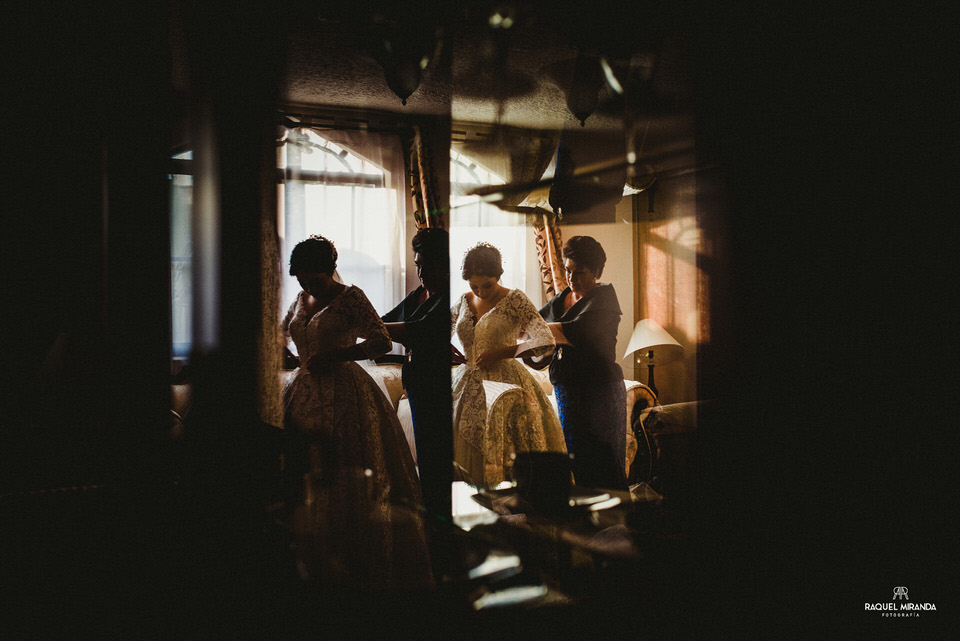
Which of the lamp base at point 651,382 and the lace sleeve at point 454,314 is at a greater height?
the lace sleeve at point 454,314

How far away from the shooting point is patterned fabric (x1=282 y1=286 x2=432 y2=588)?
1.04 metres

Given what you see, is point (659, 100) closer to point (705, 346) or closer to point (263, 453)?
point (705, 346)

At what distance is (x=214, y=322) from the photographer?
891 mm

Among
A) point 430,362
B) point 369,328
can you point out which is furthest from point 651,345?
point 369,328

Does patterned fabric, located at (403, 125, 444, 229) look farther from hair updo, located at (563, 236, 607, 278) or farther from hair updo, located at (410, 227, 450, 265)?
hair updo, located at (563, 236, 607, 278)

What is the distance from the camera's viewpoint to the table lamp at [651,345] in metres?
1.21

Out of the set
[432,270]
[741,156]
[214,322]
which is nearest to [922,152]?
[741,156]

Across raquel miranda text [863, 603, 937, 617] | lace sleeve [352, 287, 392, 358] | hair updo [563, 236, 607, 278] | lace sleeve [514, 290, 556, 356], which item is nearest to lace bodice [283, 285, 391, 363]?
lace sleeve [352, 287, 392, 358]

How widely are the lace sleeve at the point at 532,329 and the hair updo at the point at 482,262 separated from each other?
0.07 meters

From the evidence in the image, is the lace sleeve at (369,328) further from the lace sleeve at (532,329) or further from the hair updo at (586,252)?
the hair updo at (586,252)

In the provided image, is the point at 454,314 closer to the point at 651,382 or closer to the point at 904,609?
the point at 651,382

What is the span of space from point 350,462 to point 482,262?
52cm

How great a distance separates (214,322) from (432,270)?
430 mm

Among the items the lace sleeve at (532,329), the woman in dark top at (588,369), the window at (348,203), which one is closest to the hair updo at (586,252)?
the woman in dark top at (588,369)
